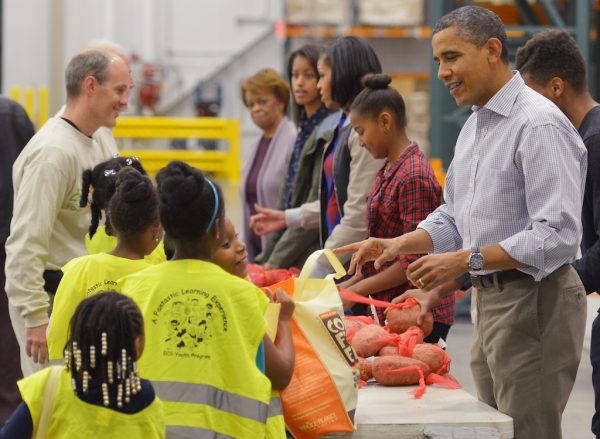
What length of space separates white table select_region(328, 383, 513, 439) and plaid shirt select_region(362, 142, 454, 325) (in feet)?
2.40

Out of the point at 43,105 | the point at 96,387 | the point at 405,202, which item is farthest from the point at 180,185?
the point at 43,105

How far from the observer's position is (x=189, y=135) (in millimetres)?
18422

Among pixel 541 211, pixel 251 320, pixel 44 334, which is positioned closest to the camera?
pixel 251 320

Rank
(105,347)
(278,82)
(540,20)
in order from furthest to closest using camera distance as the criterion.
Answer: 1. (540,20)
2. (278,82)
3. (105,347)

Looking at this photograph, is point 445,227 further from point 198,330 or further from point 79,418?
point 79,418

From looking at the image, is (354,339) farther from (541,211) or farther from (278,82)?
(278,82)

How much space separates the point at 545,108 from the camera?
3314mm

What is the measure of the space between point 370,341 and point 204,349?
1.01 m

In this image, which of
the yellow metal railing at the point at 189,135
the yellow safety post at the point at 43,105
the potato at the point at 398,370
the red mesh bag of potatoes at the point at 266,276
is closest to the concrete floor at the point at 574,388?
the red mesh bag of potatoes at the point at 266,276

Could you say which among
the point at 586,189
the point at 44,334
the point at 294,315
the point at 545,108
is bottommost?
the point at 44,334

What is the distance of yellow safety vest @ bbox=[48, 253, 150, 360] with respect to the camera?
11.5 ft

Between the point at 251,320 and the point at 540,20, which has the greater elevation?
the point at 540,20

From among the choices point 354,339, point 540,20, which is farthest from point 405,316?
point 540,20

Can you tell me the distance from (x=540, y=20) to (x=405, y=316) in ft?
26.5
